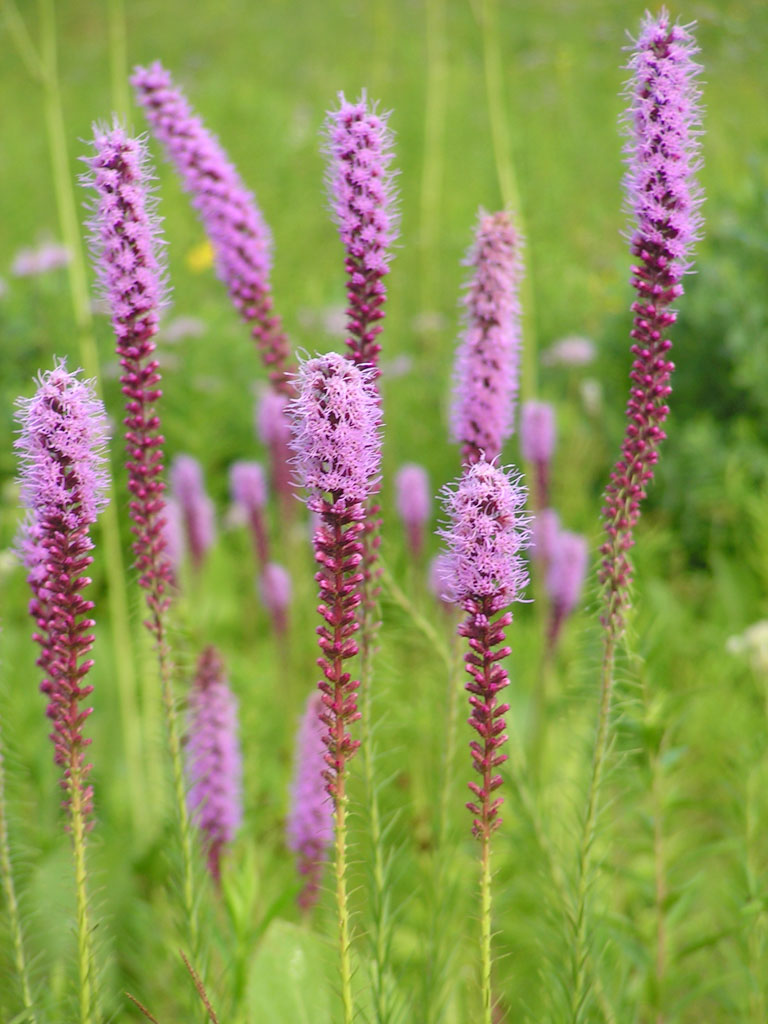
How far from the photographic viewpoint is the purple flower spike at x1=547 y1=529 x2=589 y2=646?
327 centimetres

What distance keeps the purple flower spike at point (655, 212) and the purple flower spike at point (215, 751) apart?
1211 millimetres

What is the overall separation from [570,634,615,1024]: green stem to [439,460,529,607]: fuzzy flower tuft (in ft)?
1.41

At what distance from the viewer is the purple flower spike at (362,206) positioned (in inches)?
61.3

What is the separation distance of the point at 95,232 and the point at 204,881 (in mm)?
1135

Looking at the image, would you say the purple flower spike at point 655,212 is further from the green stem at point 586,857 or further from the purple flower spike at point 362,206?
the purple flower spike at point 362,206

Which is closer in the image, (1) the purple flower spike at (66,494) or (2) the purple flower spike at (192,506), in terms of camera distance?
(1) the purple flower spike at (66,494)

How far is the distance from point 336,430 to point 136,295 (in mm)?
492

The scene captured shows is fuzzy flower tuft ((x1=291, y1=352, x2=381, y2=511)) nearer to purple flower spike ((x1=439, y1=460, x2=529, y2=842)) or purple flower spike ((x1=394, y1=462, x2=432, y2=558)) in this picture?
purple flower spike ((x1=439, y1=460, x2=529, y2=842))

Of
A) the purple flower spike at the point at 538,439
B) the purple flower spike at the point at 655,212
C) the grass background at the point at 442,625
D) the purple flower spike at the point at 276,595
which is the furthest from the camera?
the purple flower spike at the point at 276,595

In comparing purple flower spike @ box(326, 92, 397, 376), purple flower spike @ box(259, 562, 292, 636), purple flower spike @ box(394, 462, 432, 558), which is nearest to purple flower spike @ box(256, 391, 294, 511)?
purple flower spike @ box(259, 562, 292, 636)

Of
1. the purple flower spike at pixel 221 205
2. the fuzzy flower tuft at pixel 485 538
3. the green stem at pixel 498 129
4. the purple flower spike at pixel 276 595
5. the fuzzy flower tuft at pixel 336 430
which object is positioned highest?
the green stem at pixel 498 129

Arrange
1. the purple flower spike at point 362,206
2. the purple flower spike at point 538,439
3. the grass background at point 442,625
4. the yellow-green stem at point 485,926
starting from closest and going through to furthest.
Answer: the yellow-green stem at point 485,926
the purple flower spike at point 362,206
the grass background at point 442,625
the purple flower spike at point 538,439

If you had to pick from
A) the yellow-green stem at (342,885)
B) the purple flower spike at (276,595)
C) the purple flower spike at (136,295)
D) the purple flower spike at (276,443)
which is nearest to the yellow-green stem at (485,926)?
the yellow-green stem at (342,885)

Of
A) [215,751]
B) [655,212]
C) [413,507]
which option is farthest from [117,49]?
[655,212]
